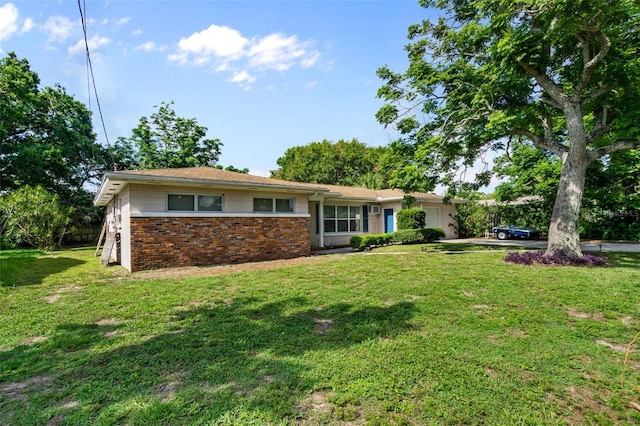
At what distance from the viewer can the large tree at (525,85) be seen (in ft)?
26.7

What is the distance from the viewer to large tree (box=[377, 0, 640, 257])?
8.12m

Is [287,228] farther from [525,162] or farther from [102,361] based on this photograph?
[525,162]

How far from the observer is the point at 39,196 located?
51.8 ft

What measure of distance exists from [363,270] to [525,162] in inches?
660

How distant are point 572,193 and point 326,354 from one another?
9.77 m

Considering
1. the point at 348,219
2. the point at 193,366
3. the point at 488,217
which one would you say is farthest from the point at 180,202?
the point at 488,217

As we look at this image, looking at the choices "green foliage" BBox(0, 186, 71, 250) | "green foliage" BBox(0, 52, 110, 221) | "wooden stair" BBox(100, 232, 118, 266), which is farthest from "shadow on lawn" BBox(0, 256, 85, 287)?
"green foliage" BBox(0, 52, 110, 221)

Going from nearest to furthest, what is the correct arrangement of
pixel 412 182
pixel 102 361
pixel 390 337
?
pixel 102 361 < pixel 390 337 < pixel 412 182

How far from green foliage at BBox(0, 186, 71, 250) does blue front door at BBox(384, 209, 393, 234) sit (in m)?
18.5

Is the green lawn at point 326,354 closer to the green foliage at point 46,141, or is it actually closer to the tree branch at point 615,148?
the tree branch at point 615,148

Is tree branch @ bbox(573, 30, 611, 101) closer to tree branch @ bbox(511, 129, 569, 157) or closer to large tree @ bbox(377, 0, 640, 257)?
large tree @ bbox(377, 0, 640, 257)

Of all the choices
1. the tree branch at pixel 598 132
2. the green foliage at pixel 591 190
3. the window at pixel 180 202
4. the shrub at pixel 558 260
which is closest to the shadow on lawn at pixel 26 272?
the window at pixel 180 202

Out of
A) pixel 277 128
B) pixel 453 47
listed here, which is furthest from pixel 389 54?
pixel 277 128

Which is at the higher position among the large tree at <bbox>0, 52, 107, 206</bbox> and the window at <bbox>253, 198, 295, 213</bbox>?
the large tree at <bbox>0, 52, 107, 206</bbox>
